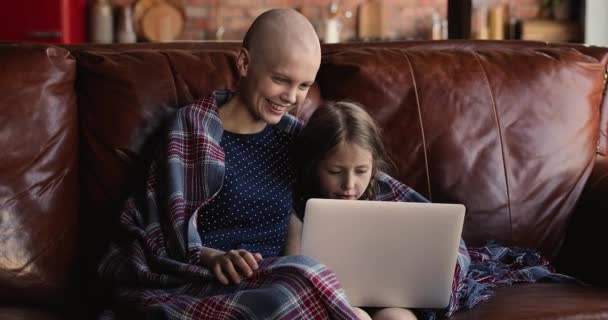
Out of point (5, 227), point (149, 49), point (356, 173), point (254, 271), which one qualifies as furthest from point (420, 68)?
point (5, 227)

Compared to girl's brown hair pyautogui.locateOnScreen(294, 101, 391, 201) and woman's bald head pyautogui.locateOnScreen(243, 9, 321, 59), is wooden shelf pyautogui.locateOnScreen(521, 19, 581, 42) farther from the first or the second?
woman's bald head pyautogui.locateOnScreen(243, 9, 321, 59)

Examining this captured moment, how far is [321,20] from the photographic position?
17.5ft

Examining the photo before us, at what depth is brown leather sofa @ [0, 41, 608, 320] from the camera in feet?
6.23

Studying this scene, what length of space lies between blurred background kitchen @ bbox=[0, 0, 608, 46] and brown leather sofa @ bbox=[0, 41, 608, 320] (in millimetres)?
2657

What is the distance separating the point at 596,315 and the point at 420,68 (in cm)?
77

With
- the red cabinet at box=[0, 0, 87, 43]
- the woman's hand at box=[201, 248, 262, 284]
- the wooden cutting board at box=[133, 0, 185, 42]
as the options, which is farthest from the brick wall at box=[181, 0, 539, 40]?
the woman's hand at box=[201, 248, 262, 284]

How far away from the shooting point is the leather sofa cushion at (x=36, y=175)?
188 centimetres

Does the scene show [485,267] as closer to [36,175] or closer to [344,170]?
[344,170]

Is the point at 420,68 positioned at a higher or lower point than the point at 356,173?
higher

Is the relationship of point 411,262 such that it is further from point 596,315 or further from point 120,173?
point 120,173

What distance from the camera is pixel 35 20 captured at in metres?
4.72

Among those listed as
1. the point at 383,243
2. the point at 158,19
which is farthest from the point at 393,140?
the point at 158,19

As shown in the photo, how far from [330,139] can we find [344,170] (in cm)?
7

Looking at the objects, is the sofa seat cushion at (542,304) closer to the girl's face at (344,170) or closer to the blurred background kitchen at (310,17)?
the girl's face at (344,170)
